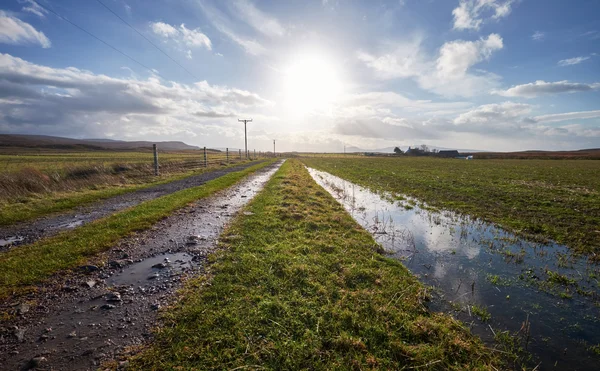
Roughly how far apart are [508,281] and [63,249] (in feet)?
36.9

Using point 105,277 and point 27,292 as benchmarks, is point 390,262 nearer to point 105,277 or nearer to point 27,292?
point 105,277

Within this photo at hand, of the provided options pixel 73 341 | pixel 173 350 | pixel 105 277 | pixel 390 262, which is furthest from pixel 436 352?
pixel 105 277

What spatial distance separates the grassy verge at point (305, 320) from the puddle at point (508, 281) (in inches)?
35.6

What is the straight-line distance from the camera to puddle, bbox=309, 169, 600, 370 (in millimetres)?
4238

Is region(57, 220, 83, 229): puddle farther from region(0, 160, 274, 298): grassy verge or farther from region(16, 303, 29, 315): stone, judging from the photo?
region(16, 303, 29, 315): stone

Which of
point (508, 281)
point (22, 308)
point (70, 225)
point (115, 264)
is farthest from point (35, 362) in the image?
point (508, 281)

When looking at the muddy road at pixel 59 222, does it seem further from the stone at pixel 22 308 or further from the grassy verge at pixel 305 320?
the grassy verge at pixel 305 320

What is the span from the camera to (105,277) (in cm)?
523

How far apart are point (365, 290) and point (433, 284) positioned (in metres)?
2.03

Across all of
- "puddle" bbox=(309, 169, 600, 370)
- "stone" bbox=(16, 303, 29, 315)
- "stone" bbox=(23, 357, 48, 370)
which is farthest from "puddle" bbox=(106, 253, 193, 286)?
"puddle" bbox=(309, 169, 600, 370)

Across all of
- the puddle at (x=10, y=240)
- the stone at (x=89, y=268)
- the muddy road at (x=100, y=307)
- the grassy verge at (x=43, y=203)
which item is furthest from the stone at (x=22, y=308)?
the grassy verge at (x=43, y=203)

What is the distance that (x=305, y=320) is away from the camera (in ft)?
13.5

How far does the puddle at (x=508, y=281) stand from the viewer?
13.9 feet

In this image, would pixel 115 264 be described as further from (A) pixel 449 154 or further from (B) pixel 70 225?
(A) pixel 449 154
